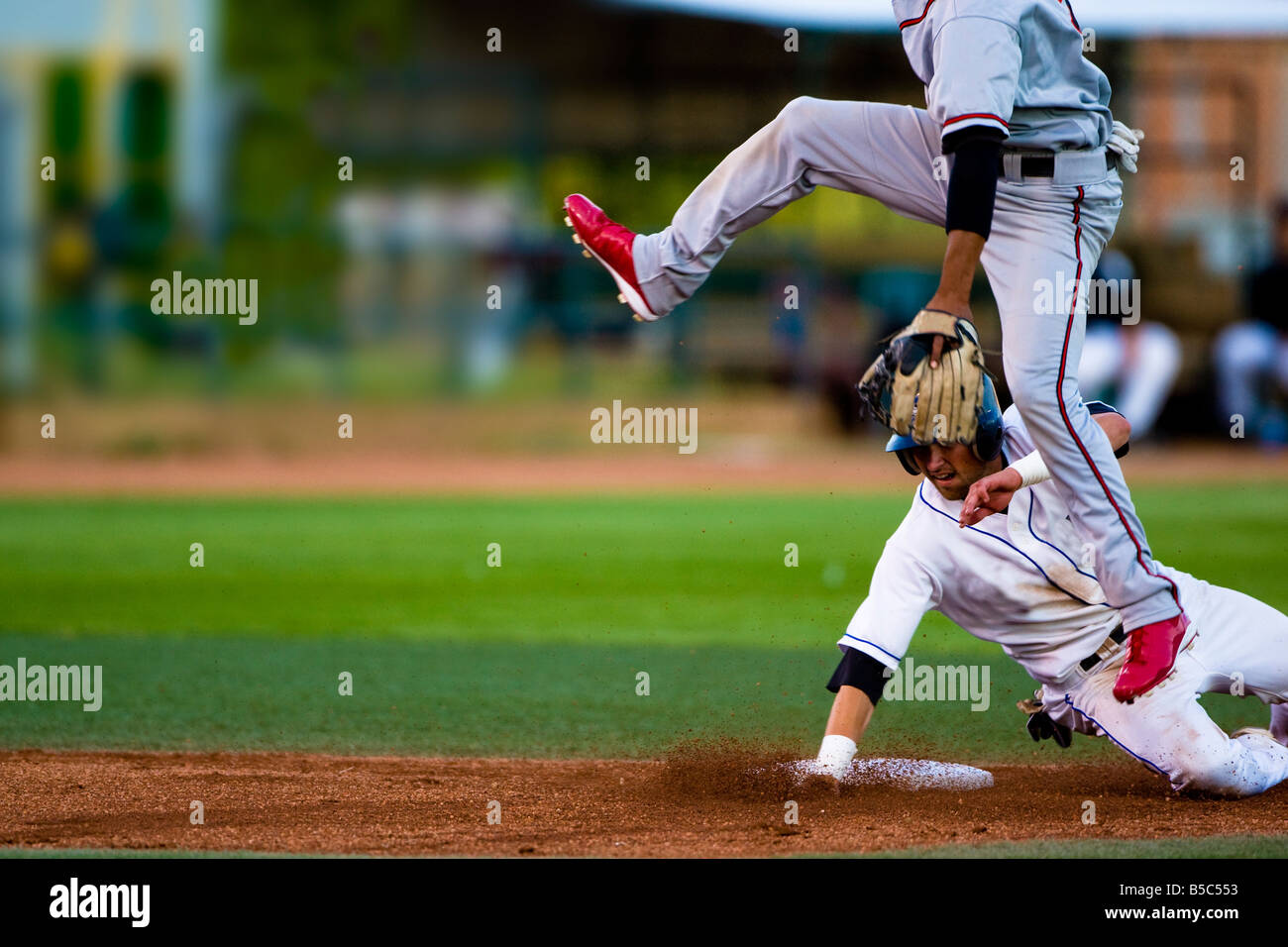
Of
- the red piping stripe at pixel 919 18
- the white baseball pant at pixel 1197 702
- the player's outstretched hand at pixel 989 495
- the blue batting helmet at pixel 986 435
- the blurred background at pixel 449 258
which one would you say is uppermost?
the blurred background at pixel 449 258

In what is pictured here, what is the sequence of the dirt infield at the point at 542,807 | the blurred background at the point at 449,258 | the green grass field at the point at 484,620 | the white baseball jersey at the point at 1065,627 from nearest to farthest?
the dirt infield at the point at 542,807, the white baseball jersey at the point at 1065,627, the green grass field at the point at 484,620, the blurred background at the point at 449,258

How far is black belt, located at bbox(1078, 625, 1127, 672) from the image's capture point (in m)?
4.63

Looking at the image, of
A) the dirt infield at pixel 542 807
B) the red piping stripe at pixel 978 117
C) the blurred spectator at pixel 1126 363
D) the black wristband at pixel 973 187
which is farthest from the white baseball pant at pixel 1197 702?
the blurred spectator at pixel 1126 363

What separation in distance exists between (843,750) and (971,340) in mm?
1265

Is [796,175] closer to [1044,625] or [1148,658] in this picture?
[1044,625]

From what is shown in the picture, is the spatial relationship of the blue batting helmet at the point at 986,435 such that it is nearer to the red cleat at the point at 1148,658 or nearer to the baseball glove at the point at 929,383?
the baseball glove at the point at 929,383

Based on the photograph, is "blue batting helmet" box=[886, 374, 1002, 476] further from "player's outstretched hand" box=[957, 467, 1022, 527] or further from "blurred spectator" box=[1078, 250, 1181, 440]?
"blurred spectator" box=[1078, 250, 1181, 440]

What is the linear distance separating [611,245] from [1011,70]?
50.8 inches

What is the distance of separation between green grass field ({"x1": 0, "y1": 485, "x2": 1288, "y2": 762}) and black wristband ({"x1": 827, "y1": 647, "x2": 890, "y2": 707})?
1038 millimetres

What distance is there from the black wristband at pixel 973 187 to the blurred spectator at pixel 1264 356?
13.7m

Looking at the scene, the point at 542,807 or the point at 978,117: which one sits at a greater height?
the point at 978,117

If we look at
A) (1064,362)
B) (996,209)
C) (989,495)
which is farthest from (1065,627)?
(996,209)

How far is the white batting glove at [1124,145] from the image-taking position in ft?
15.0

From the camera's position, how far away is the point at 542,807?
15.0 feet
